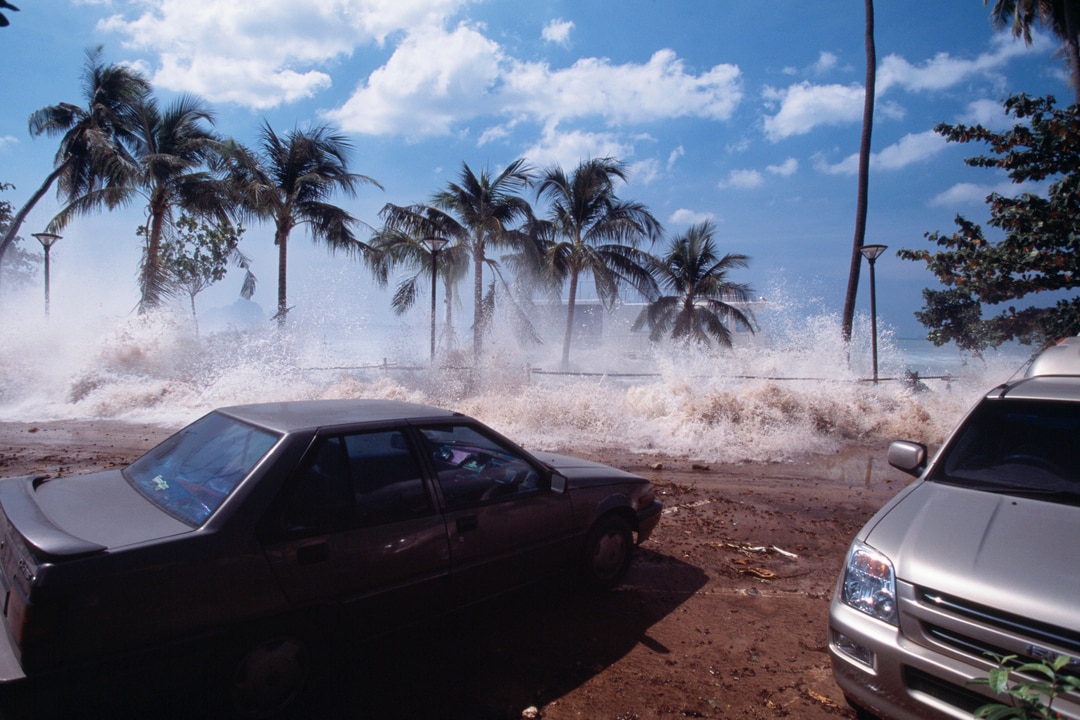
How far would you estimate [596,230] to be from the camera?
81.6ft

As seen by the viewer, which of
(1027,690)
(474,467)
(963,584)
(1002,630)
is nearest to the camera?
(1027,690)

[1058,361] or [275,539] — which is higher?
[1058,361]

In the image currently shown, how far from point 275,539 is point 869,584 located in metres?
2.73

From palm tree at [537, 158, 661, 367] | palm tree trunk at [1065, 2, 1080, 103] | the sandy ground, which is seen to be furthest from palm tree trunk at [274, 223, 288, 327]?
palm tree trunk at [1065, 2, 1080, 103]

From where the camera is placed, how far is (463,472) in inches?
136

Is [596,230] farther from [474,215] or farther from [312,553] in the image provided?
[312,553]

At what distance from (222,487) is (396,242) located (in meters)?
21.3

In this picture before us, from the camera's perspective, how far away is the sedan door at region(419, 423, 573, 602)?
3256 millimetres

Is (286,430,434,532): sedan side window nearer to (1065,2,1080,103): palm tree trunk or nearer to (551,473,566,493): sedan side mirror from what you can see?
(551,473,566,493): sedan side mirror

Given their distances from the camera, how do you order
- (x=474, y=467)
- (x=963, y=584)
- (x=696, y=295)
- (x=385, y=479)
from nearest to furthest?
(x=963, y=584)
(x=385, y=479)
(x=474, y=467)
(x=696, y=295)

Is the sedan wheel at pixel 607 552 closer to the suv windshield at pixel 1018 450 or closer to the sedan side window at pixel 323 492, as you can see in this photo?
the sedan side window at pixel 323 492

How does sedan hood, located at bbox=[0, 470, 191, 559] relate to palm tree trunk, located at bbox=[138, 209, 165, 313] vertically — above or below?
below

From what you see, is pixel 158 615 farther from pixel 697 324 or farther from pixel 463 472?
pixel 697 324

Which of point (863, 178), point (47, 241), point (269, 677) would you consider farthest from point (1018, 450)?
point (47, 241)
